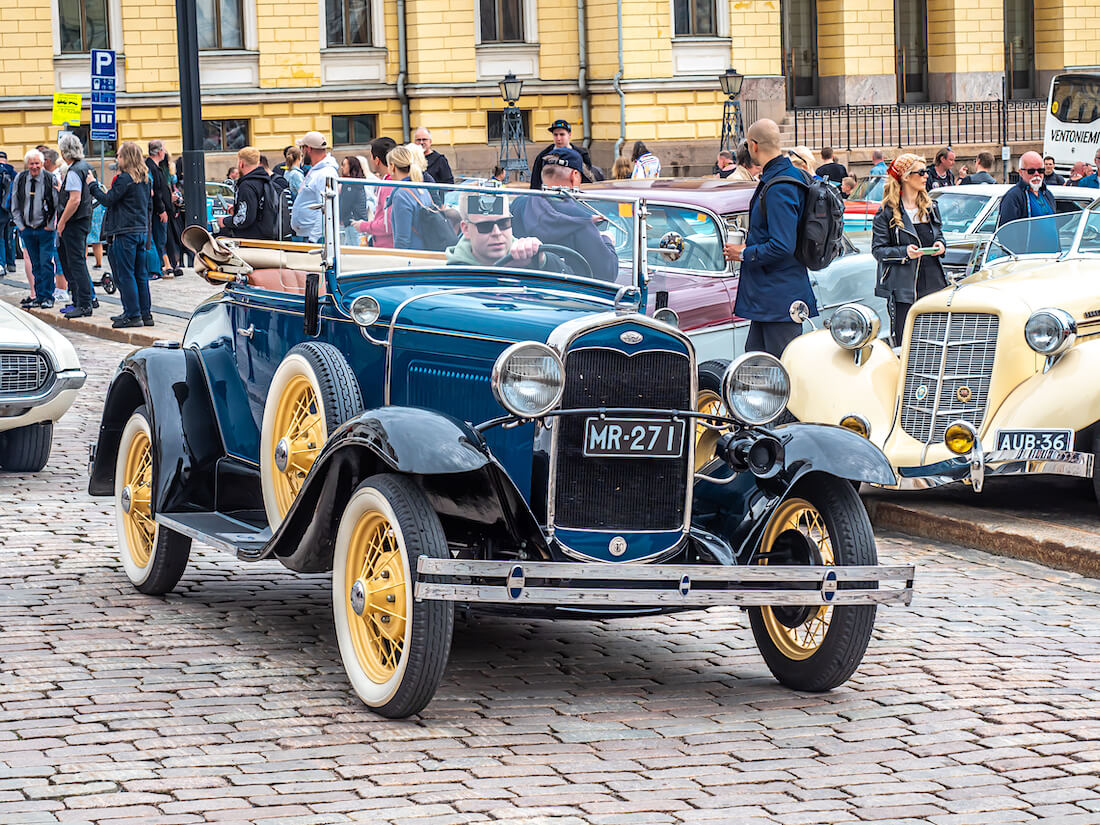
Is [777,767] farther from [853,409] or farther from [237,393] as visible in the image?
[853,409]

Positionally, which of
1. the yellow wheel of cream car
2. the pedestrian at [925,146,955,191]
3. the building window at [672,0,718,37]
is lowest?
the yellow wheel of cream car

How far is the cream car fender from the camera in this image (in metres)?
9.12

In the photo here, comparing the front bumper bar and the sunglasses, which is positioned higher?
the sunglasses

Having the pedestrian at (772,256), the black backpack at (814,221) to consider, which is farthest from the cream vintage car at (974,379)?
the black backpack at (814,221)

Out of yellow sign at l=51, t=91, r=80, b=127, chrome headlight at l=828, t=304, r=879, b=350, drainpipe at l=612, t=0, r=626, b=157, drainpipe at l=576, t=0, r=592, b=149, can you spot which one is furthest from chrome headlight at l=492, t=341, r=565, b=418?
drainpipe at l=576, t=0, r=592, b=149

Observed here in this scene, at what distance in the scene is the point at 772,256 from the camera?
9.41 m

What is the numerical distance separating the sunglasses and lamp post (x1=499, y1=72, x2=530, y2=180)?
93.5ft

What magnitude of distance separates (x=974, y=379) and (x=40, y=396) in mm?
5297

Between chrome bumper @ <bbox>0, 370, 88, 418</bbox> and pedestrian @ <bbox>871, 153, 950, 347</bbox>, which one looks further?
pedestrian @ <bbox>871, 153, 950, 347</bbox>

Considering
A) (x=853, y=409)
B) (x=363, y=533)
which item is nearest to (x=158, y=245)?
(x=853, y=409)

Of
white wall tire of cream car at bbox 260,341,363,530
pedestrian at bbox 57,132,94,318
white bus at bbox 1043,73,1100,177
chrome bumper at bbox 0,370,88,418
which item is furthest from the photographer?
white bus at bbox 1043,73,1100,177

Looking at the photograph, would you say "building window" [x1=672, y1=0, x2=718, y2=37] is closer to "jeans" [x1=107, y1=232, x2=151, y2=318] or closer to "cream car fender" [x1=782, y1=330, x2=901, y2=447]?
"jeans" [x1=107, y1=232, x2=151, y2=318]

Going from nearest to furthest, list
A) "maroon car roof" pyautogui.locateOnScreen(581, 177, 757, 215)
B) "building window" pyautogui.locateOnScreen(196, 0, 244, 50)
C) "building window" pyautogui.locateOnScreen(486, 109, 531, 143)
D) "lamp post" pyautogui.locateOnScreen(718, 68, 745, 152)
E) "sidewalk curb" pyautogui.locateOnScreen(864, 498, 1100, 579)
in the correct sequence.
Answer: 1. "sidewalk curb" pyautogui.locateOnScreen(864, 498, 1100, 579)
2. "maroon car roof" pyautogui.locateOnScreen(581, 177, 757, 215)
3. "building window" pyautogui.locateOnScreen(196, 0, 244, 50)
4. "lamp post" pyautogui.locateOnScreen(718, 68, 745, 152)
5. "building window" pyautogui.locateOnScreen(486, 109, 531, 143)

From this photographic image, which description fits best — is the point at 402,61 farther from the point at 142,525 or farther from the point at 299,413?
the point at 299,413
